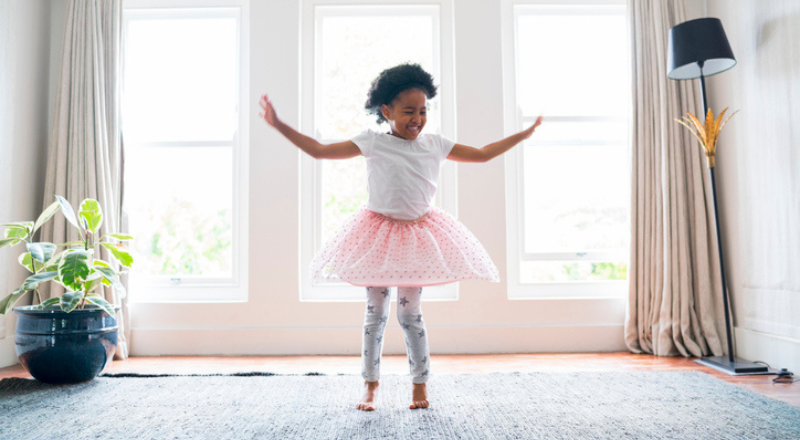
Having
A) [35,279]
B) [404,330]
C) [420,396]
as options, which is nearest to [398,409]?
[420,396]

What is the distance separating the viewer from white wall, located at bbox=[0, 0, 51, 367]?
2.75m

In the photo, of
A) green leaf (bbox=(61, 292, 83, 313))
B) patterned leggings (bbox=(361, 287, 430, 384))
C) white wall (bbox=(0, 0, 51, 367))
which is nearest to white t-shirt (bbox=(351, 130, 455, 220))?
patterned leggings (bbox=(361, 287, 430, 384))

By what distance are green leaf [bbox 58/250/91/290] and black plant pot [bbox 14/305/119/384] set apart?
17 centimetres

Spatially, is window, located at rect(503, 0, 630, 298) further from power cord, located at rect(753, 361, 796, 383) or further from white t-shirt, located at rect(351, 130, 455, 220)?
white t-shirt, located at rect(351, 130, 455, 220)

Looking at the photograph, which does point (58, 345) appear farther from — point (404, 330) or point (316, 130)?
point (316, 130)

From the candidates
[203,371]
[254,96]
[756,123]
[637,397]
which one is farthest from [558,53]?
[203,371]

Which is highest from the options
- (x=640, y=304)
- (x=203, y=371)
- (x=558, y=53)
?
(x=558, y=53)

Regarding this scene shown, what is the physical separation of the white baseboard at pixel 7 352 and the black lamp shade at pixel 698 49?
356 centimetres

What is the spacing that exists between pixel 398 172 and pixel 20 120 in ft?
7.33

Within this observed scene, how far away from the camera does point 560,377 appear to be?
2311 millimetres

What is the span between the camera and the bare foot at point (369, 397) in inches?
71.9

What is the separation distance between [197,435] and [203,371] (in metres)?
1.06

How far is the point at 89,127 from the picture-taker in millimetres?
2945

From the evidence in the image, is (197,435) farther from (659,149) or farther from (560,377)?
(659,149)
